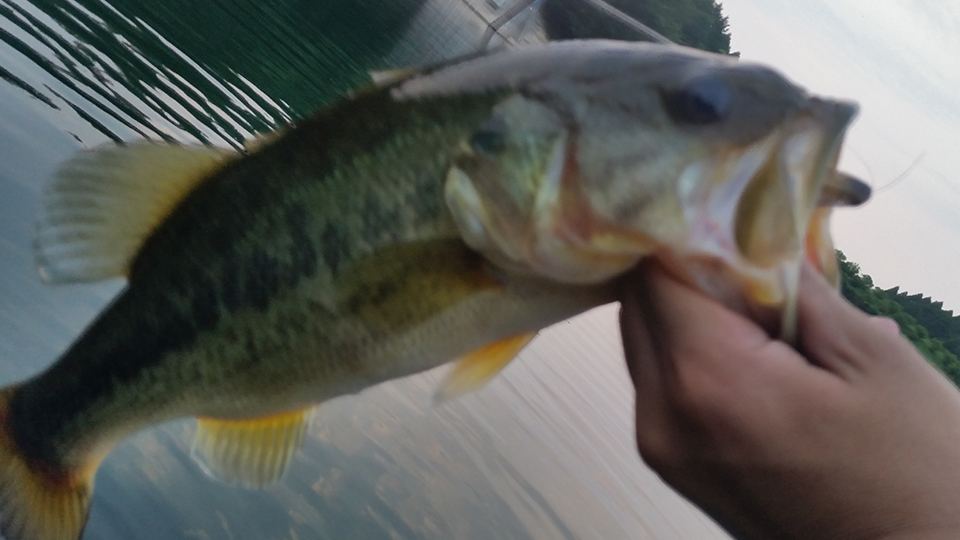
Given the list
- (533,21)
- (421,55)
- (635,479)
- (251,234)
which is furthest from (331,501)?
(533,21)

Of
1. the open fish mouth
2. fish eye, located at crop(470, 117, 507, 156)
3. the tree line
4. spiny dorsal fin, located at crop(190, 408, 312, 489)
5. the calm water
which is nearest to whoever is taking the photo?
the open fish mouth

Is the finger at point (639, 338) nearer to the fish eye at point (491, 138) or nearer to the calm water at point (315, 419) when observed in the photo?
the fish eye at point (491, 138)

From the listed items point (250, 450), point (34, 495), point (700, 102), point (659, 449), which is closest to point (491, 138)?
point (700, 102)

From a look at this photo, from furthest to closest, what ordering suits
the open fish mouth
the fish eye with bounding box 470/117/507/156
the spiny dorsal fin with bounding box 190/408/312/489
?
the spiny dorsal fin with bounding box 190/408/312/489, the fish eye with bounding box 470/117/507/156, the open fish mouth

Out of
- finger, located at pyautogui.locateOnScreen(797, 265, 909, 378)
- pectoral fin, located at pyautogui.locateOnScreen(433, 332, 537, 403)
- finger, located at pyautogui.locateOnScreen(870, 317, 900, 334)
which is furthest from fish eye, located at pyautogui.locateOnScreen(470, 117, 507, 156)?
finger, located at pyautogui.locateOnScreen(870, 317, 900, 334)

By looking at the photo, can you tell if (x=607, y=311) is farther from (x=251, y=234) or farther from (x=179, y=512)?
(x=251, y=234)

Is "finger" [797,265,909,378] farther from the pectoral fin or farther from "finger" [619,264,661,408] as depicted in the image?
the pectoral fin
